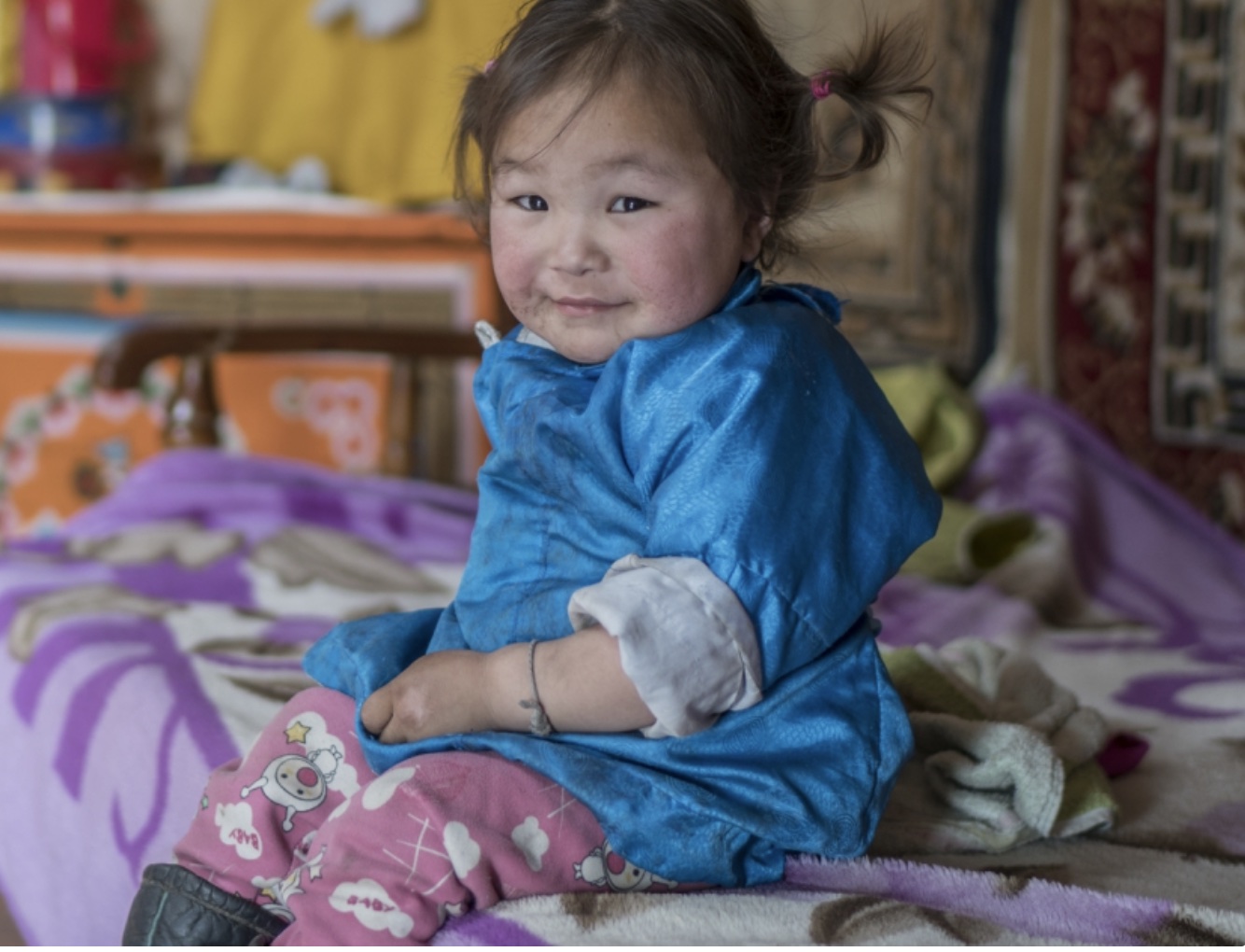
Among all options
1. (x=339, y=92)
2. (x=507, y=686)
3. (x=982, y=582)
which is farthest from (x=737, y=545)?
(x=339, y=92)

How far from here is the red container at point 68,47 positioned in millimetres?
2887

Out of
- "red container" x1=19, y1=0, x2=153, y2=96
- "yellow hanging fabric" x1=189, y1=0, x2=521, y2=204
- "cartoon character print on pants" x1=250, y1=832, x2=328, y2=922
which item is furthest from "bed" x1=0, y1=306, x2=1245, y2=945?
"red container" x1=19, y1=0, x2=153, y2=96

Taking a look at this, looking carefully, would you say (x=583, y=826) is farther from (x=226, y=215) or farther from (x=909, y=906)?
(x=226, y=215)

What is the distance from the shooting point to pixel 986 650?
133 cm

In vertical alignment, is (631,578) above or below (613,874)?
above

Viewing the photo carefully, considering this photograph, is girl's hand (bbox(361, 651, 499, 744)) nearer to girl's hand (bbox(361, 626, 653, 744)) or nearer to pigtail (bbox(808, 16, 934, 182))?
girl's hand (bbox(361, 626, 653, 744))

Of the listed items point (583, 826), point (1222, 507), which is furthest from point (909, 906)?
point (1222, 507)

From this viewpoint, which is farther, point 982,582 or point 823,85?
point 982,582

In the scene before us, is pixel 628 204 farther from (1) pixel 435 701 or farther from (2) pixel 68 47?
(2) pixel 68 47

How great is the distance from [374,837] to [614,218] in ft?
1.27

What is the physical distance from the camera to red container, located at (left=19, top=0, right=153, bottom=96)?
2887 mm

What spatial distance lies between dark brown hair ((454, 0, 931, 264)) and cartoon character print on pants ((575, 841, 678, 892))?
41 centimetres

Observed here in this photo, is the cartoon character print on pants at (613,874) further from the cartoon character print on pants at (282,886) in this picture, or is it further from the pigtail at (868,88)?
the pigtail at (868,88)

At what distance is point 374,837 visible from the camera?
0.89 m
